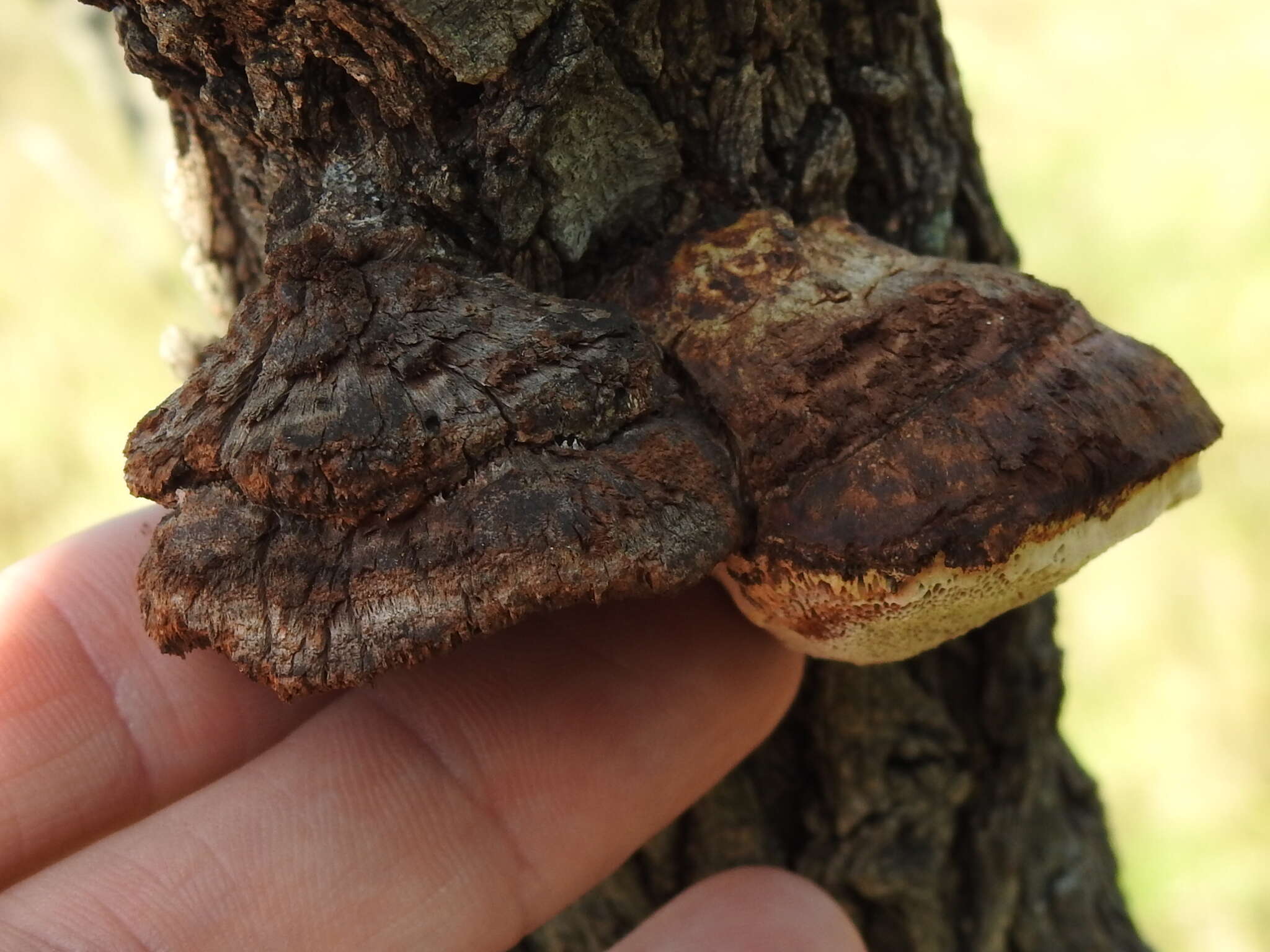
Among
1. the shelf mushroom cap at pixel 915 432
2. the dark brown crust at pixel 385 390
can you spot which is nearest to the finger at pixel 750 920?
the shelf mushroom cap at pixel 915 432

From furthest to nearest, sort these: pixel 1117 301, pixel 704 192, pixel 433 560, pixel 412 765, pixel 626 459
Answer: pixel 1117 301 → pixel 412 765 → pixel 704 192 → pixel 626 459 → pixel 433 560

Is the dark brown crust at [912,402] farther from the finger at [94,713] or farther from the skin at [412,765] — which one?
the finger at [94,713]

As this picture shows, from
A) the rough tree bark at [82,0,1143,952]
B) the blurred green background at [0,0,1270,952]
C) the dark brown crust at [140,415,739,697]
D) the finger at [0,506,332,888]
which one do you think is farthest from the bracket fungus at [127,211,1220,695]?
the blurred green background at [0,0,1270,952]

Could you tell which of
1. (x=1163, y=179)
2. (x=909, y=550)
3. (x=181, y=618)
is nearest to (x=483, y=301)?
(x=181, y=618)

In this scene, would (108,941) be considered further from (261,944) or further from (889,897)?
(889,897)

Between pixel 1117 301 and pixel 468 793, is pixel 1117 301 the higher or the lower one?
the higher one

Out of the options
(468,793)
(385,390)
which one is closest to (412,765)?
(468,793)

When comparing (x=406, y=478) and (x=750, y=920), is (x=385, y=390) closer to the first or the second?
(x=406, y=478)
